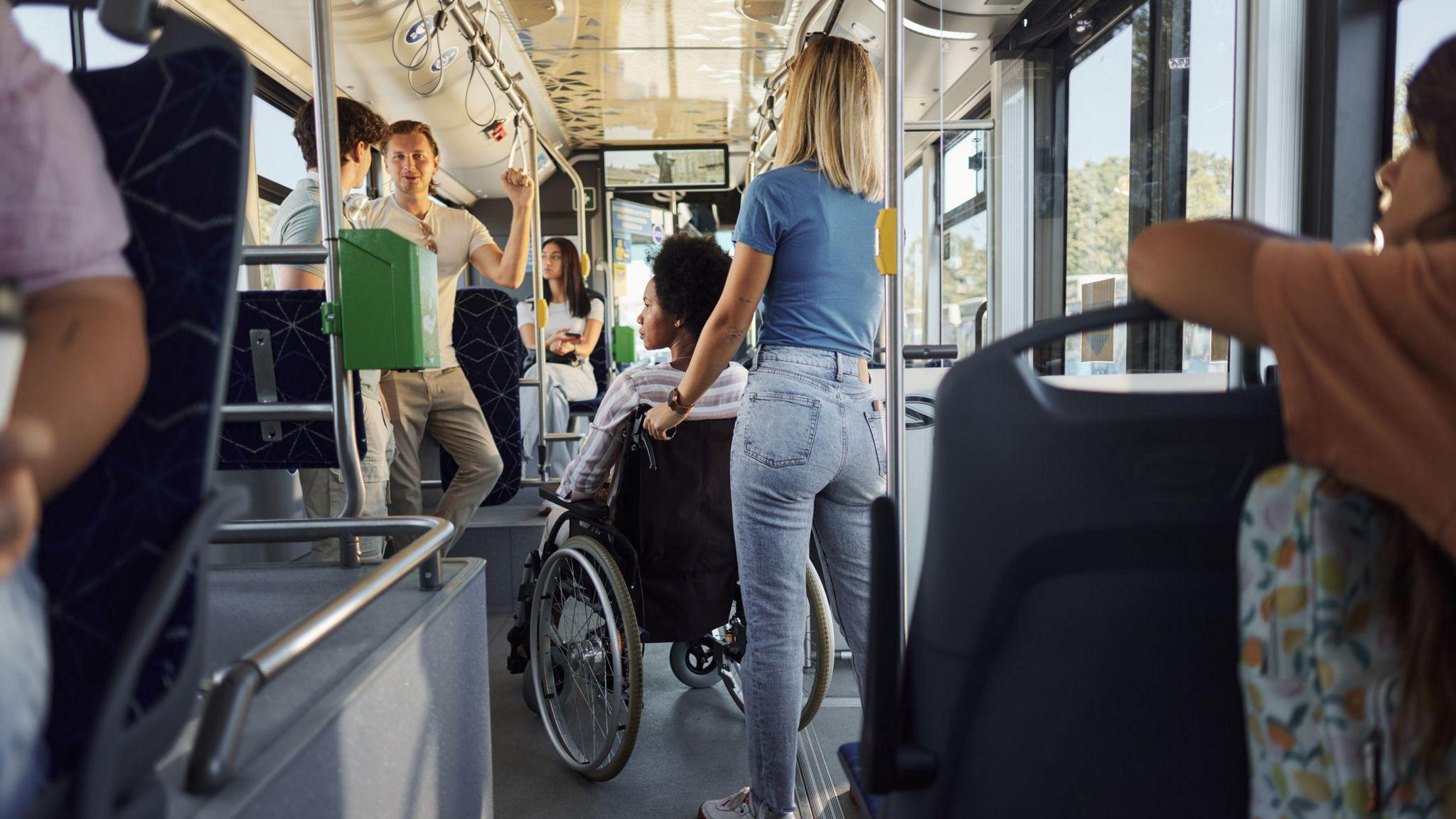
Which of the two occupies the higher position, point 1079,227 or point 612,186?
point 612,186

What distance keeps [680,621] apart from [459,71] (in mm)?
4642

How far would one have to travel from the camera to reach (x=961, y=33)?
4.01 m

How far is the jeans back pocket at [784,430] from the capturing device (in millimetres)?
1654

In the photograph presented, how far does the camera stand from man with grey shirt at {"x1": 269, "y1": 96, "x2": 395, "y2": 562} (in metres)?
2.38

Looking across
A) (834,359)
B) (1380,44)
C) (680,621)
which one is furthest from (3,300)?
(1380,44)

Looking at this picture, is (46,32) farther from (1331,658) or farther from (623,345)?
(623,345)

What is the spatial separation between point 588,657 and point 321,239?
49.7 inches

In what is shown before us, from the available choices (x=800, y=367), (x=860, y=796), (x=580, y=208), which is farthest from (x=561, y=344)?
(x=860, y=796)

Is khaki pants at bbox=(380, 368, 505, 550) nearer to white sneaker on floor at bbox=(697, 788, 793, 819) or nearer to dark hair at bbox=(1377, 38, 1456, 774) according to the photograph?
white sneaker on floor at bbox=(697, 788, 793, 819)

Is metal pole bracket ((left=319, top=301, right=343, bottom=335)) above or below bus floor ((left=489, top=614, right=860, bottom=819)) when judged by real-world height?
above

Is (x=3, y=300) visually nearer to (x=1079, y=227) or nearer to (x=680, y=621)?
(x=680, y=621)

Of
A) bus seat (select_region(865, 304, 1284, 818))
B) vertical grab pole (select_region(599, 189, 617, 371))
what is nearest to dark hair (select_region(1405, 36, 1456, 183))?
bus seat (select_region(865, 304, 1284, 818))

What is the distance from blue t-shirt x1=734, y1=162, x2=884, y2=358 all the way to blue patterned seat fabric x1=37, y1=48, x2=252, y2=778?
1071 mm

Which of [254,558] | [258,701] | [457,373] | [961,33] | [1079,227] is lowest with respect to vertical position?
[254,558]
